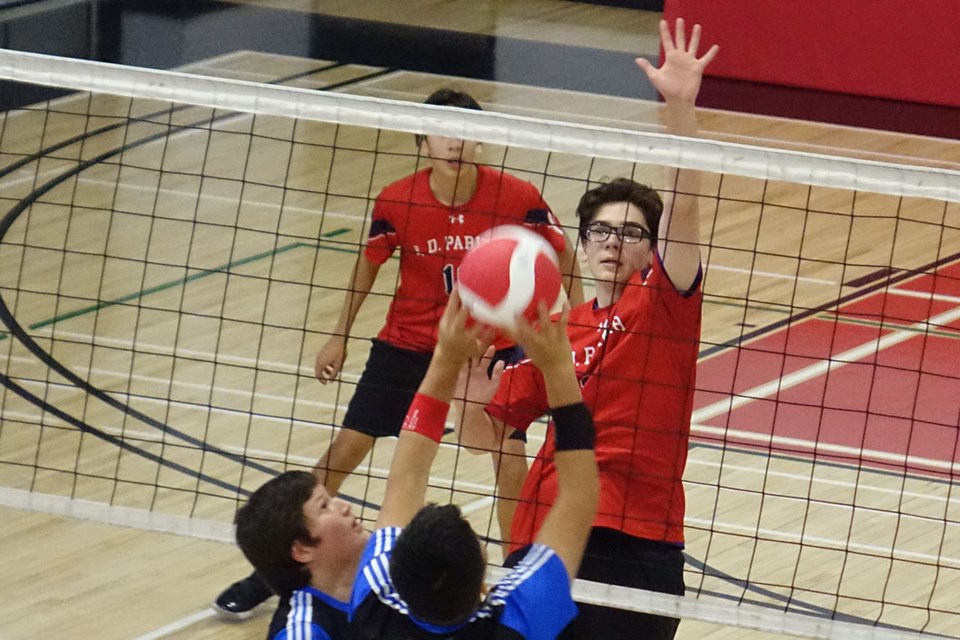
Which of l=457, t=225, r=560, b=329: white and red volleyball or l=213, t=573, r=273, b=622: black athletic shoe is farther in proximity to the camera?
l=213, t=573, r=273, b=622: black athletic shoe

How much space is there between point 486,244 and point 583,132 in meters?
0.73

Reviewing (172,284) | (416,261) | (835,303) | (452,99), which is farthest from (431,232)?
(835,303)

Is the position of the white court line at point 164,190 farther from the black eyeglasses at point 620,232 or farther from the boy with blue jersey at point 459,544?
the boy with blue jersey at point 459,544

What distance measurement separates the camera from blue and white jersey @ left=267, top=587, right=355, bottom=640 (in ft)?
11.4

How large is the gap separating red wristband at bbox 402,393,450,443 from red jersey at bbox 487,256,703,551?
0.71 m

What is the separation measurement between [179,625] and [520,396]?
204 cm

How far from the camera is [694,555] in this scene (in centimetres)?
646

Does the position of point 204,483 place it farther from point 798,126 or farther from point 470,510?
point 798,126

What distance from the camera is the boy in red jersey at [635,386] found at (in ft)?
13.5

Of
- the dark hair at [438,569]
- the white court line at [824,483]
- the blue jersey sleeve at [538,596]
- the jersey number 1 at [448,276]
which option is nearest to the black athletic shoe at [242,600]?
the jersey number 1 at [448,276]

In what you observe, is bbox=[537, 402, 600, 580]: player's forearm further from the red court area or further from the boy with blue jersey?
the red court area

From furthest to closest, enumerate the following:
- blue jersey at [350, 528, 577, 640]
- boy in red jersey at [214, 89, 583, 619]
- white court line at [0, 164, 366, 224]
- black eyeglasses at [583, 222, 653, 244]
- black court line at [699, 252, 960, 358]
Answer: white court line at [0, 164, 366, 224]
black court line at [699, 252, 960, 358]
boy in red jersey at [214, 89, 583, 619]
black eyeglasses at [583, 222, 653, 244]
blue jersey at [350, 528, 577, 640]

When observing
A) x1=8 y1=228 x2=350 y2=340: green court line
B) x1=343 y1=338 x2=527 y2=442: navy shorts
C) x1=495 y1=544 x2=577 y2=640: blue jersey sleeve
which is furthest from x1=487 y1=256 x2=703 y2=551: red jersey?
x1=8 y1=228 x2=350 y2=340: green court line

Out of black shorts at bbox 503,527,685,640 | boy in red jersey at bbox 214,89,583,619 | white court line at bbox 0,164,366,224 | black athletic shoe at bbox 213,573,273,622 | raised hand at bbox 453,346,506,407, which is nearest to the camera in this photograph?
black shorts at bbox 503,527,685,640
